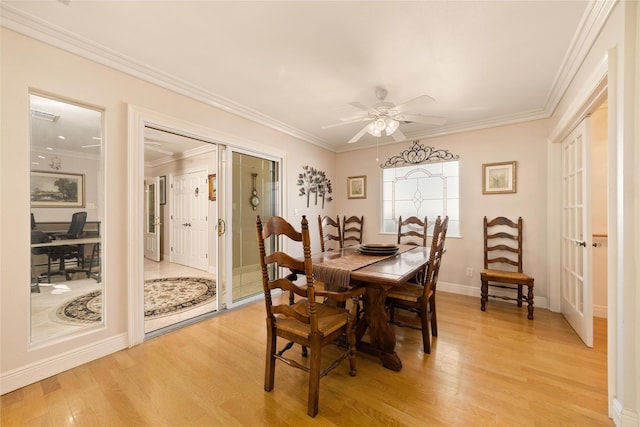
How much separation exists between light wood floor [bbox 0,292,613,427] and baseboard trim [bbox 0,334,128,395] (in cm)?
5

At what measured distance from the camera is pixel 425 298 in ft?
6.86

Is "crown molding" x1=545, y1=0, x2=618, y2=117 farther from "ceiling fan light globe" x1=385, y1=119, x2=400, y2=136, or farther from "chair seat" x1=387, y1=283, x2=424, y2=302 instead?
"chair seat" x1=387, y1=283, x2=424, y2=302

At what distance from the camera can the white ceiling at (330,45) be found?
64.4 inches

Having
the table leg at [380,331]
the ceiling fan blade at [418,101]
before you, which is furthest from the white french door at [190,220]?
the ceiling fan blade at [418,101]

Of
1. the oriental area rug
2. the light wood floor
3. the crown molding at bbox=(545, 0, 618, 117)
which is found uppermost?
the crown molding at bbox=(545, 0, 618, 117)

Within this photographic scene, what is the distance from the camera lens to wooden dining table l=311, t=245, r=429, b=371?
1773 millimetres

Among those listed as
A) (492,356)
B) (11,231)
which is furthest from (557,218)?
(11,231)

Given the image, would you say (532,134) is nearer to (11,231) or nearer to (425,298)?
(425,298)

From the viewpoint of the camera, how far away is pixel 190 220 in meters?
5.22

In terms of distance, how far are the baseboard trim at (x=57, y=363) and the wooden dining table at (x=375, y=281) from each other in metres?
1.85

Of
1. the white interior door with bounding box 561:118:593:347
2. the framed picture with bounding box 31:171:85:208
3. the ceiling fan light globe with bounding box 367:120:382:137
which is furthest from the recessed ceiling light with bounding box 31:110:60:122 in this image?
the white interior door with bounding box 561:118:593:347

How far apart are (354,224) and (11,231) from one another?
4.06 metres

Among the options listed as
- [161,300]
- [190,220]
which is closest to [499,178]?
[161,300]

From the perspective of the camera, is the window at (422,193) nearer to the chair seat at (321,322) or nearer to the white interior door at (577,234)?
the white interior door at (577,234)
